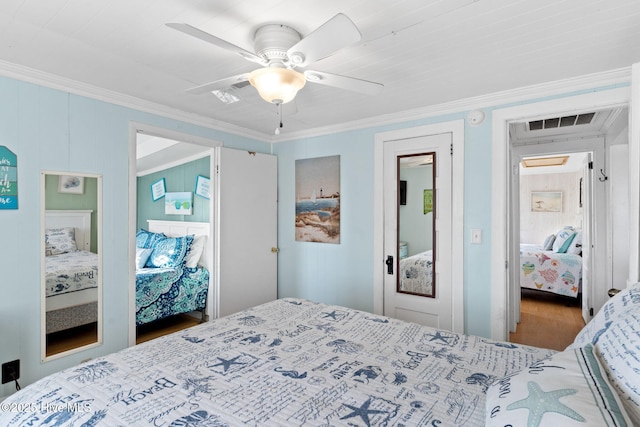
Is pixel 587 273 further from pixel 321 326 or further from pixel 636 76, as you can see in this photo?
pixel 321 326

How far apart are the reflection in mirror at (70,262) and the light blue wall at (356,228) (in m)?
1.91

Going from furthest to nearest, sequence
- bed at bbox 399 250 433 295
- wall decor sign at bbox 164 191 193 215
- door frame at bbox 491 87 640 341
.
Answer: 1. wall decor sign at bbox 164 191 193 215
2. bed at bbox 399 250 433 295
3. door frame at bbox 491 87 640 341

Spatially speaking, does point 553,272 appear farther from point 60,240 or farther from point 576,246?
point 60,240

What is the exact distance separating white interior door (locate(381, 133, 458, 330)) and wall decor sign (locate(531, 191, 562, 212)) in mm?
5783

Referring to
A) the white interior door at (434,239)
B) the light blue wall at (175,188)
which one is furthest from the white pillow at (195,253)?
the white interior door at (434,239)

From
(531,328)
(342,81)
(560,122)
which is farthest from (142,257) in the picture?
(560,122)

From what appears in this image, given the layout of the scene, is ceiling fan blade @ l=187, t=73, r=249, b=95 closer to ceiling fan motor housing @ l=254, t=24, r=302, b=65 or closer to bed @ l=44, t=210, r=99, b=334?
ceiling fan motor housing @ l=254, t=24, r=302, b=65

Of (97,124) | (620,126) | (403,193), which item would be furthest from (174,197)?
(620,126)

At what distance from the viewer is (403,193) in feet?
10.2

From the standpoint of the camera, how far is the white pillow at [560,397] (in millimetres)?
787

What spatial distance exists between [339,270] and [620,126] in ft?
9.85

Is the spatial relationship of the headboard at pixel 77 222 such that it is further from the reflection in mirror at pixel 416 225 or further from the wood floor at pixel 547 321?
the wood floor at pixel 547 321

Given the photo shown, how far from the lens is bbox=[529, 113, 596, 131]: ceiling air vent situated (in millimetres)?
3089

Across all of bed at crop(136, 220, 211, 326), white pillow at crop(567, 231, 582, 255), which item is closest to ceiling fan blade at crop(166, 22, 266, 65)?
bed at crop(136, 220, 211, 326)
